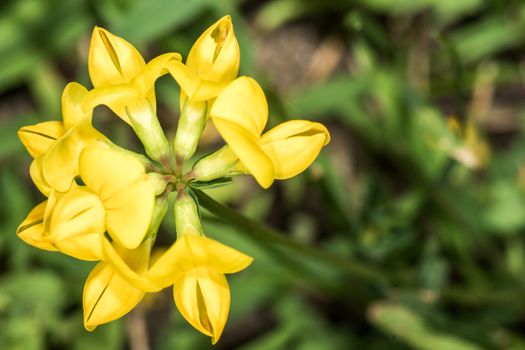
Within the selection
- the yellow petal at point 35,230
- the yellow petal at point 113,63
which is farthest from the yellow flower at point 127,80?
the yellow petal at point 35,230

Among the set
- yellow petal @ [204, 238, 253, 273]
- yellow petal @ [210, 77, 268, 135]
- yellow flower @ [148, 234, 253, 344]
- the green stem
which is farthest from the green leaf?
yellow petal @ [210, 77, 268, 135]

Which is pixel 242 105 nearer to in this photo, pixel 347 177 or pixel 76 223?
pixel 76 223

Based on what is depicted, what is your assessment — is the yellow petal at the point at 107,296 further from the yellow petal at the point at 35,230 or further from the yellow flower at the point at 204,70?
the yellow flower at the point at 204,70

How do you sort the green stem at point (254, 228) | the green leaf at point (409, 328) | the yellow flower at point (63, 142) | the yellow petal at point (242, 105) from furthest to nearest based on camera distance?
1. the green leaf at point (409, 328)
2. the green stem at point (254, 228)
3. the yellow flower at point (63, 142)
4. the yellow petal at point (242, 105)

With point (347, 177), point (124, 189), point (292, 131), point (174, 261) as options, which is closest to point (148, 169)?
point (124, 189)

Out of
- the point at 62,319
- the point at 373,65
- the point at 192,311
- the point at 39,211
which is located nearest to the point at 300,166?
the point at 192,311

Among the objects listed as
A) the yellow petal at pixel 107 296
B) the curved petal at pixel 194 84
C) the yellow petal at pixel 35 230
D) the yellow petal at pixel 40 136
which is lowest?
the yellow petal at pixel 107 296
